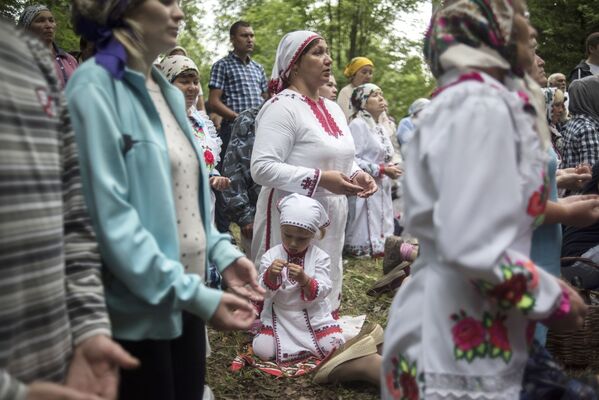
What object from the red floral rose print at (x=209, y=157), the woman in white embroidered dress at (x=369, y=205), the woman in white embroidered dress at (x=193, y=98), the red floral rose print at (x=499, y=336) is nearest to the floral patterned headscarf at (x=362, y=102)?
the woman in white embroidered dress at (x=369, y=205)

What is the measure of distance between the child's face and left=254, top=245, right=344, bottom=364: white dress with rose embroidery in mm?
58

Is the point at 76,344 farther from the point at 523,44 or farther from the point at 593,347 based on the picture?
the point at 593,347

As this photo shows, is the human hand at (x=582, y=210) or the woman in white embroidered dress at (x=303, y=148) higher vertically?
the human hand at (x=582, y=210)

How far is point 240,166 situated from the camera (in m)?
5.62

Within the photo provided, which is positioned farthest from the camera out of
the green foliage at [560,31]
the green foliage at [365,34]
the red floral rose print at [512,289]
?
the green foliage at [365,34]

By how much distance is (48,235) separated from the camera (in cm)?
140

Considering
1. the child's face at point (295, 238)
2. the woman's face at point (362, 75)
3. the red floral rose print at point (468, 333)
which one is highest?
the red floral rose print at point (468, 333)

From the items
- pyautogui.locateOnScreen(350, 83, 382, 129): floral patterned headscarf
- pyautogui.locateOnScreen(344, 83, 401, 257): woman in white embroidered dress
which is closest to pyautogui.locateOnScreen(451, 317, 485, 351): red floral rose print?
pyautogui.locateOnScreen(344, 83, 401, 257): woman in white embroidered dress

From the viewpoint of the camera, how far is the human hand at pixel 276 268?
4262 mm

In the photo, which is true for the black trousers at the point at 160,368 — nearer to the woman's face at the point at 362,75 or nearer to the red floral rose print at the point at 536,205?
the red floral rose print at the point at 536,205

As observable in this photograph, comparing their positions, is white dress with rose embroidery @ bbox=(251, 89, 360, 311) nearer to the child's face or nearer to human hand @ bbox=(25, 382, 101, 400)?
the child's face

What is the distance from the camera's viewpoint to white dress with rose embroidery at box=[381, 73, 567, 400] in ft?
5.25

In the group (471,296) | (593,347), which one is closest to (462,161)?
(471,296)

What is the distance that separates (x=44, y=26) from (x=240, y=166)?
184cm
